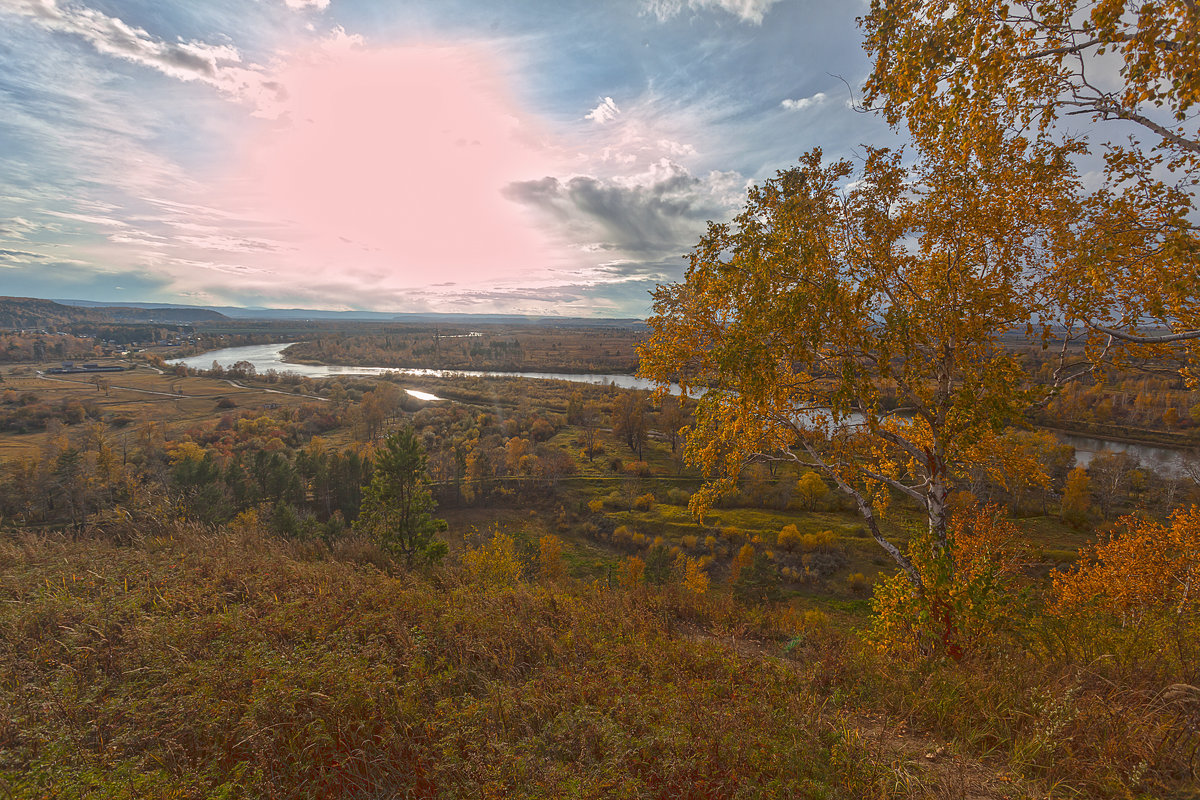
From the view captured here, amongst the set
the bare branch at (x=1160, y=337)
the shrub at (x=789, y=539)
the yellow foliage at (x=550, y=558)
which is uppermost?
the bare branch at (x=1160, y=337)

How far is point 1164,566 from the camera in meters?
13.1

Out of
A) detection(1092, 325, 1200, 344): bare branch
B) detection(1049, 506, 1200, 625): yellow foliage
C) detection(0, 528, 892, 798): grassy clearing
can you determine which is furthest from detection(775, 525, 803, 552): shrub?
detection(1092, 325, 1200, 344): bare branch

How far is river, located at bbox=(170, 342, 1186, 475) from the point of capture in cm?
6854

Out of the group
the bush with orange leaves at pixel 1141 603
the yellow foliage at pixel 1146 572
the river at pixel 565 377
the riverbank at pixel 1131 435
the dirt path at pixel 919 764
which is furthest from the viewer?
the riverbank at pixel 1131 435

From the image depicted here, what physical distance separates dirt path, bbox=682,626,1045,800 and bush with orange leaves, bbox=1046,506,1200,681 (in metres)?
2.03

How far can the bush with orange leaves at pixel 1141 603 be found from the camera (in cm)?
576

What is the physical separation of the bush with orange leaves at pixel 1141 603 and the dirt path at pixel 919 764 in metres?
2.03

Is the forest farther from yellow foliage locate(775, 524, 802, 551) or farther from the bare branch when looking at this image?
yellow foliage locate(775, 524, 802, 551)

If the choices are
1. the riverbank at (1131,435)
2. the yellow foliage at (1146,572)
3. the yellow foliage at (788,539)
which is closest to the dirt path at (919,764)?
the yellow foliage at (1146,572)

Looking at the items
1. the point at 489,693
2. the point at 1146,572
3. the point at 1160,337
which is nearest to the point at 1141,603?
the point at 1146,572

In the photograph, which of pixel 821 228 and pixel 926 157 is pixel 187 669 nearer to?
pixel 821 228

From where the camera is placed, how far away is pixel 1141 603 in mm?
12164

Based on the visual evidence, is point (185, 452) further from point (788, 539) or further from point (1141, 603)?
point (1141, 603)

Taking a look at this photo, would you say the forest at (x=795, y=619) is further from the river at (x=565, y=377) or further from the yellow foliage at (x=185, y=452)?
the yellow foliage at (x=185, y=452)
